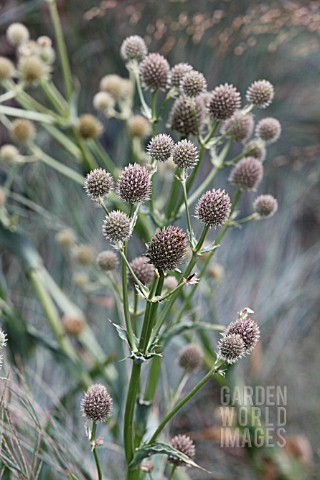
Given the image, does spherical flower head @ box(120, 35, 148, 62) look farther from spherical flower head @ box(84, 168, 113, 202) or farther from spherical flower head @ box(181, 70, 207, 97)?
spherical flower head @ box(84, 168, 113, 202)

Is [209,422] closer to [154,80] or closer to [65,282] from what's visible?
[65,282]

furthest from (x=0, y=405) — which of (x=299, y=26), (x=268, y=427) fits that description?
(x=299, y=26)

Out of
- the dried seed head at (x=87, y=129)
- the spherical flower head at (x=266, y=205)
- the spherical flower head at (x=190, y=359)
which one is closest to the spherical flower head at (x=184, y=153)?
the spherical flower head at (x=266, y=205)

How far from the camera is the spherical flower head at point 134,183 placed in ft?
1.81

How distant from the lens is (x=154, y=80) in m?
0.75

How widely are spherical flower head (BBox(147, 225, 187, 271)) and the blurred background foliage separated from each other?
0.69 metres

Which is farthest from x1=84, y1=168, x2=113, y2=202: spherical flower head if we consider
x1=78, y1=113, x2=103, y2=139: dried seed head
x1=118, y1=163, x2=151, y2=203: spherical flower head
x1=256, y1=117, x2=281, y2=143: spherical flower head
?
x1=78, y1=113, x2=103, y2=139: dried seed head

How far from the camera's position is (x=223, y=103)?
69 cm

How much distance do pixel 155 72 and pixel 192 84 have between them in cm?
8

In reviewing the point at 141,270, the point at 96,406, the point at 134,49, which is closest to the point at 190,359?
the point at 141,270

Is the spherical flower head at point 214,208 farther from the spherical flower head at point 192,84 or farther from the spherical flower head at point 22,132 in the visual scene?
the spherical flower head at point 22,132

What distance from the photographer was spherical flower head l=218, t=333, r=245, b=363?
55 centimetres

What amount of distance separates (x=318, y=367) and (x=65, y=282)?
0.62m

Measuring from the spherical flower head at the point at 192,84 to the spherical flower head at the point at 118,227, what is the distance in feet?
0.66
